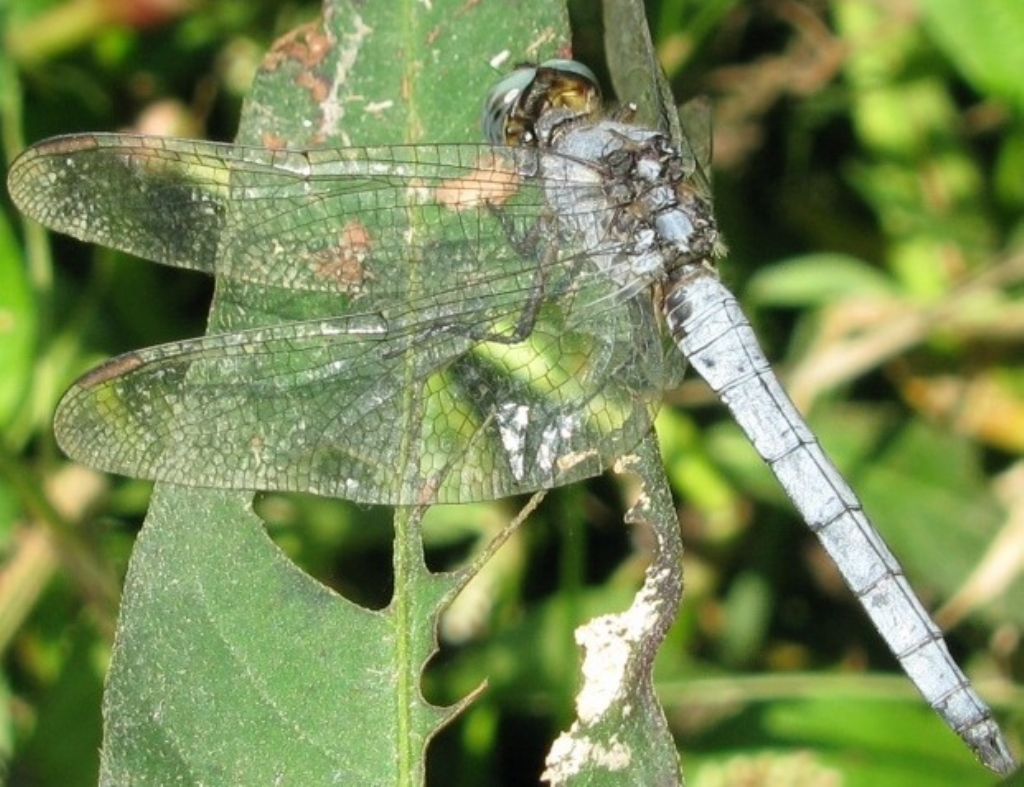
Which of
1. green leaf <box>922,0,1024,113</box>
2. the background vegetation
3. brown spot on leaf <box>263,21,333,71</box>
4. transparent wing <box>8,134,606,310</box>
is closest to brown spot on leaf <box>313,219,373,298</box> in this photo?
transparent wing <box>8,134,606,310</box>

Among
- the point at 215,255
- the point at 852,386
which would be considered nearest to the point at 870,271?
the point at 852,386

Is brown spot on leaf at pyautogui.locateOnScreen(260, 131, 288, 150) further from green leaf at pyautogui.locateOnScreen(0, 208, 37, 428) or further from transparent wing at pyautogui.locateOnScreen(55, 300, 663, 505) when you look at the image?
green leaf at pyautogui.locateOnScreen(0, 208, 37, 428)

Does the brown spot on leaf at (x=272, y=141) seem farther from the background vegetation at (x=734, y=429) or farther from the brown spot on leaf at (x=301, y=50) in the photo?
the background vegetation at (x=734, y=429)

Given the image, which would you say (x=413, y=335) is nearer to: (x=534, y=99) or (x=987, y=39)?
(x=534, y=99)

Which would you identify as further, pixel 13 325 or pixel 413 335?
pixel 13 325

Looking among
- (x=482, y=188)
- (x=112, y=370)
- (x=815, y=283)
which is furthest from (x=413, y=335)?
(x=815, y=283)
